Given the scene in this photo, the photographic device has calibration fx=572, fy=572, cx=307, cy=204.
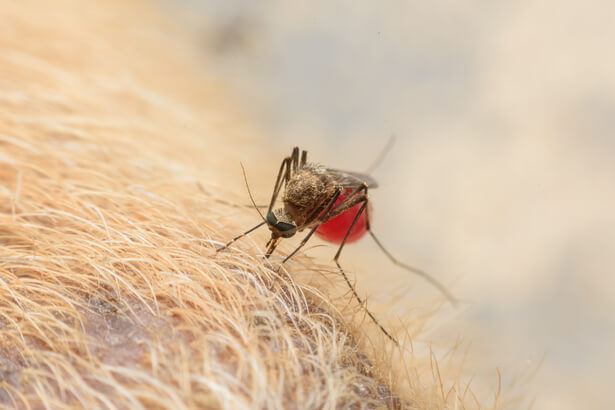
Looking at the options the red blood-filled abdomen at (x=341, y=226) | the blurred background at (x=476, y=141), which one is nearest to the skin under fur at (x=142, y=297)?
the red blood-filled abdomen at (x=341, y=226)

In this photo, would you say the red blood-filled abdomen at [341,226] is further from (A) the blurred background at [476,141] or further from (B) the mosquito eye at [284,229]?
(A) the blurred background at [476,141]

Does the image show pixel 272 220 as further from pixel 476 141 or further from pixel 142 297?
pixel 476 141

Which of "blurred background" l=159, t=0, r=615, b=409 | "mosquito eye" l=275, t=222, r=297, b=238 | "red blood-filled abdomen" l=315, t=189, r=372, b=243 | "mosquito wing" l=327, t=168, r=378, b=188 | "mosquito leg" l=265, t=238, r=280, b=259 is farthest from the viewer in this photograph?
"blurred background" l=159, t=0, r=615, b=409

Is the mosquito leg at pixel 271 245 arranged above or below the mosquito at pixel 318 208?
below


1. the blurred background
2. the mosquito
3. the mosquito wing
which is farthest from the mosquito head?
the blurred background

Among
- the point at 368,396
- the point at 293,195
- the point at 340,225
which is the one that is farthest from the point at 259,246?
the point at 368,396

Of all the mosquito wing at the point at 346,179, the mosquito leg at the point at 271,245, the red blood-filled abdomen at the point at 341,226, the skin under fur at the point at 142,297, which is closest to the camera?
the skin under fur at the point at 142,297

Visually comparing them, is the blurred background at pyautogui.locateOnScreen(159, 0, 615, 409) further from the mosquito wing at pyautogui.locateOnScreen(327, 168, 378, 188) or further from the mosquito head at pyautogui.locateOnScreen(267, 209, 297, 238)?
the mosquito head at pyautogui.locateOnScreen(267, 209, 297, 238)
